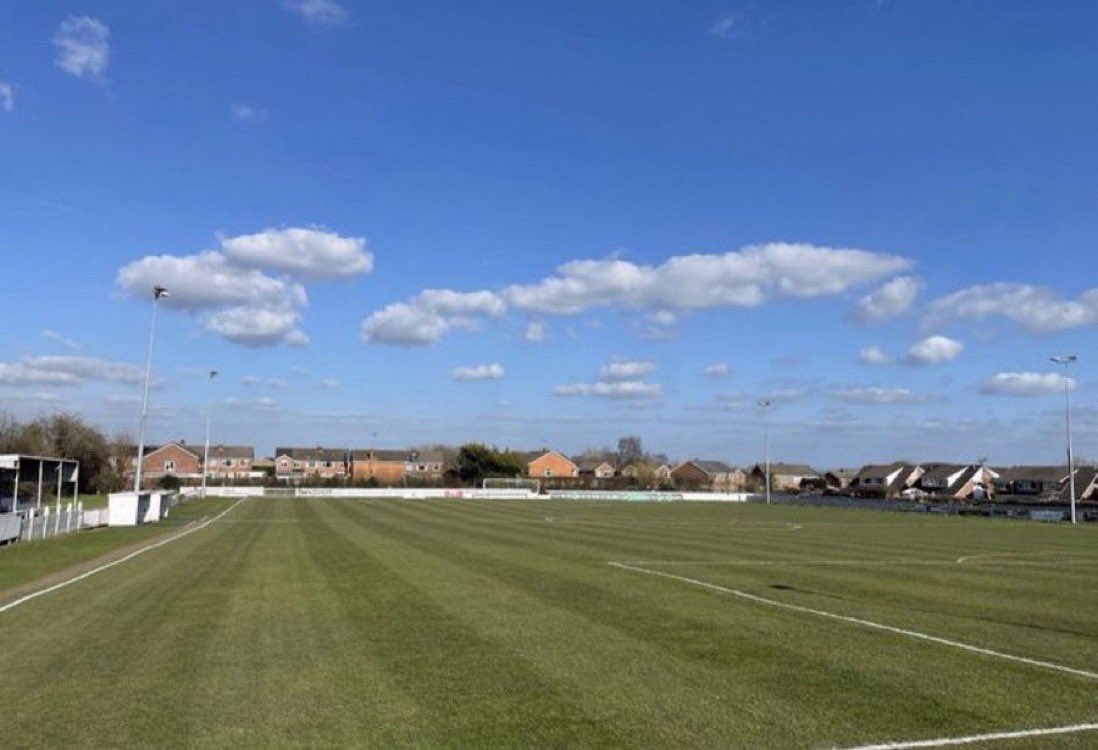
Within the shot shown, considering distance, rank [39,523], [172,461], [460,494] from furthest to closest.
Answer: [172,461] < [460,494] < [39,523]

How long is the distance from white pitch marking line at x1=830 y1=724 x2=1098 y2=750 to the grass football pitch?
0.35 ft

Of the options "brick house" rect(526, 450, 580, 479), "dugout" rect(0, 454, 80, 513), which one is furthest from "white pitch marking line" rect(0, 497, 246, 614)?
"brick house" rect(526, 450, 580, 479)

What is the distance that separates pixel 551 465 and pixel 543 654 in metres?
178

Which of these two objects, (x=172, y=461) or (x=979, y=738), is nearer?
(x=979, y=738)

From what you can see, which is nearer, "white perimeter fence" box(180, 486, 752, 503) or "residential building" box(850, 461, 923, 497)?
"white perimeter fence" box(180, 486, 752, 503)

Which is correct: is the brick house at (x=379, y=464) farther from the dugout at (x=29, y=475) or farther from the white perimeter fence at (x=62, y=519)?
the white perimeter fence at (x=62, y=519)

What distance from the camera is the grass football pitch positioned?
329 inches

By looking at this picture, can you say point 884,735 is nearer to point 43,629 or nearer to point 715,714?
point 715,714

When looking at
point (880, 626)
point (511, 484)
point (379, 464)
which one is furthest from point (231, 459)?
point (880, 626)

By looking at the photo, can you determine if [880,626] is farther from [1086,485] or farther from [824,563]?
[1086,485]

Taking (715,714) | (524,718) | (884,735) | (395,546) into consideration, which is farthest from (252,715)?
(395,546)

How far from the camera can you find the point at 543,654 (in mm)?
→ 11734

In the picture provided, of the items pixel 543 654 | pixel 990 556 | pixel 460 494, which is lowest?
pixel 460 494

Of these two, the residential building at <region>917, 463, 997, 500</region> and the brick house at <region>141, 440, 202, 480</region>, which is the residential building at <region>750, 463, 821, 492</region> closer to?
the residential building at <region>917, 463, 997, 500</region>
